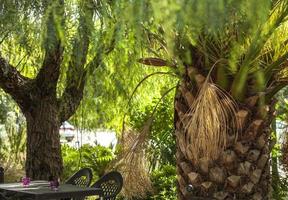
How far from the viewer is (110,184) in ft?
19.2

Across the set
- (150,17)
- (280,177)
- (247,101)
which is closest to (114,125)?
(280,177)

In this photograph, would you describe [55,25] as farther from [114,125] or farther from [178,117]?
[114,125]

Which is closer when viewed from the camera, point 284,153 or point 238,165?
point 238,165

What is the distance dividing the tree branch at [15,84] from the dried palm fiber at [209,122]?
8.03 ft

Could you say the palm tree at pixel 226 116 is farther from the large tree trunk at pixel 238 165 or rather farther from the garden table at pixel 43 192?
the garden table at pixel 43 192

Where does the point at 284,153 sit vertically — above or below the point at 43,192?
above

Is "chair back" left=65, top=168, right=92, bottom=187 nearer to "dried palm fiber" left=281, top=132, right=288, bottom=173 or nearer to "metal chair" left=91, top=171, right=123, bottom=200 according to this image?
"metal chair" left=91, top=171, right=123, bottom=200

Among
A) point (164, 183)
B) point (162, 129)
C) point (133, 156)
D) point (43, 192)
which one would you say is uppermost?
point (162, 129)

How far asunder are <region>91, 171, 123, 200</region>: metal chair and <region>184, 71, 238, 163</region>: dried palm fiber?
131 cm

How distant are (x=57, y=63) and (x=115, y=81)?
2.54 ft

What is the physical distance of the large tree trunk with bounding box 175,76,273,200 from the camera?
4508mm

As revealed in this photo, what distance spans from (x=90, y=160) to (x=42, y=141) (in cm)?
371

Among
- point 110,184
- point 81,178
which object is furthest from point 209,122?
point 81,178

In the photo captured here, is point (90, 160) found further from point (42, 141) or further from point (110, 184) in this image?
point (110, 184)
